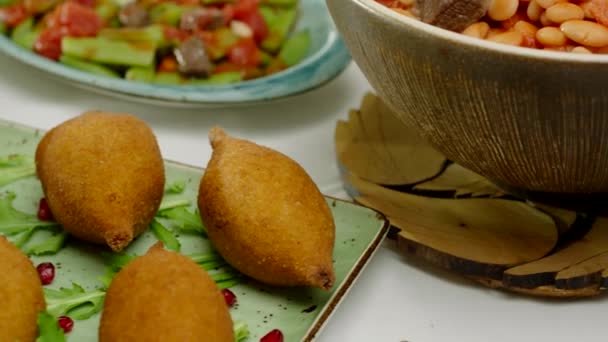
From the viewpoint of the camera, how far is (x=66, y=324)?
832 mm

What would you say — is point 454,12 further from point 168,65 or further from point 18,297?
point 168,65

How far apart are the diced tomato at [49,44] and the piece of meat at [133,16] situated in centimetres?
15

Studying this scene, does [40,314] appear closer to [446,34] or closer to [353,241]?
[353,241]

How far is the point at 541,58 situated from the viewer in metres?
0.76

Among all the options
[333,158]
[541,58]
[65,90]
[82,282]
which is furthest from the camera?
[65,90]

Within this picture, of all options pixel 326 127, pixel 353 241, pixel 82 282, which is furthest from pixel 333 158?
pixel 82 282

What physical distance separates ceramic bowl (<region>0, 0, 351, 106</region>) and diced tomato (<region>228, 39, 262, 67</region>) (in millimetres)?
169

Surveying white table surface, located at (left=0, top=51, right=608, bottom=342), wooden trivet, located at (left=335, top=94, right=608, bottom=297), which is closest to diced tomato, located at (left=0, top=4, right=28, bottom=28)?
white table surface, located at (left=0, top=51, right=608, bottom=342)

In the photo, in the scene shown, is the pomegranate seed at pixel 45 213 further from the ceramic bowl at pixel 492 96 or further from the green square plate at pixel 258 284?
the ceramic bowl at pixel 492 96

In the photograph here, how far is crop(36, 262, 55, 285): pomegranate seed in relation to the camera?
900mm

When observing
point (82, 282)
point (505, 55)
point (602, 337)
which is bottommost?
point (602, 337)

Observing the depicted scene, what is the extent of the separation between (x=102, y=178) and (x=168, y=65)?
649 millimetres

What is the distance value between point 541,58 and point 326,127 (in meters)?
0.60

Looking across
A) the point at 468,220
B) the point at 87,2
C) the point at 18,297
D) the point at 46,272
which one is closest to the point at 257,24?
the point at 87,2
